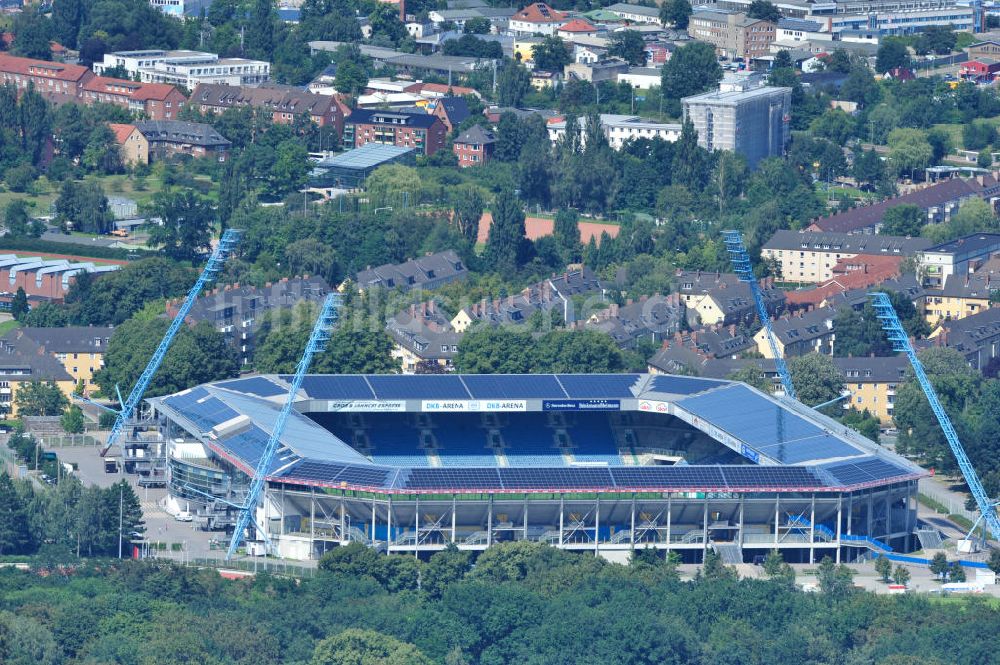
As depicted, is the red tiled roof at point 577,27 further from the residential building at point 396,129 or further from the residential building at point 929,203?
the residential building at point 929,203

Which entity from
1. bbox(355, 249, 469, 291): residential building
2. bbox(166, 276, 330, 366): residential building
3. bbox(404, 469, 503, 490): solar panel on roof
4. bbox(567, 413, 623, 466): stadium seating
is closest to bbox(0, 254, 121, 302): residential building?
bbox(166, 276, 330, 366): residential building

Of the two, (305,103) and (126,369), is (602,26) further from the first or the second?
(126,369)

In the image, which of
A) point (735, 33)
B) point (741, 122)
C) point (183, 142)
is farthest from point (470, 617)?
point (735, 33)

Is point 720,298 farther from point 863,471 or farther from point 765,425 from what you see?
point 863,471

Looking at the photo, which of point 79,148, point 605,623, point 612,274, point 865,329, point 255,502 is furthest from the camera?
point 79,148

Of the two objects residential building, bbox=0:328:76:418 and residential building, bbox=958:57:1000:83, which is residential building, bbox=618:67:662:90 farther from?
residential building, bbox=0:328:76:418

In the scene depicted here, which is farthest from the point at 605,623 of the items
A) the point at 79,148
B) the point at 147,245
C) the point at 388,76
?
the point at 388,76
